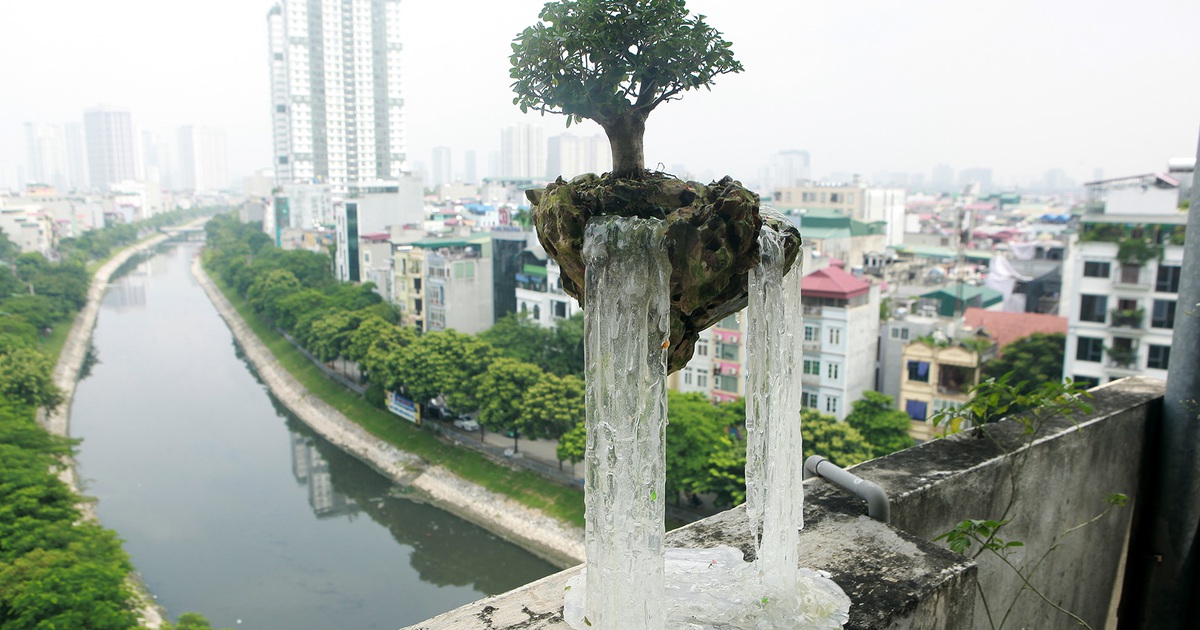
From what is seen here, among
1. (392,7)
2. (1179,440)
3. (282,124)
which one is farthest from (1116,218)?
(282,124)

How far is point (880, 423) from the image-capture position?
12484 millimetres

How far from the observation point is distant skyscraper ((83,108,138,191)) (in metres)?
103

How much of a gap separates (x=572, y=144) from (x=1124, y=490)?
147ft

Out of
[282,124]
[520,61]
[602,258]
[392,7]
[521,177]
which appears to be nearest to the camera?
[602,258]

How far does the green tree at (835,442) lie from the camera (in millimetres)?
11273

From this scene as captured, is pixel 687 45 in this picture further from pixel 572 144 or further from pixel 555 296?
pixel 572 144

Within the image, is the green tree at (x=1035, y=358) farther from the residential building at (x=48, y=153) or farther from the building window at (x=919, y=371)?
the residential building at (x=48, y=153)

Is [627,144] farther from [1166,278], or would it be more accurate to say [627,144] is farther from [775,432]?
[1166,278]

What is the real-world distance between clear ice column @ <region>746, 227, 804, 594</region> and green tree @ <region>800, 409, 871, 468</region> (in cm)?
942

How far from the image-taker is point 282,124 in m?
57.7

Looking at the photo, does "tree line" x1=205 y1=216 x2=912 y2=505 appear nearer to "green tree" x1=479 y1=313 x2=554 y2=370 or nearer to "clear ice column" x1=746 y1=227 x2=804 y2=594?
"green tree" x1=479 y1=313 x2=554 y2=370

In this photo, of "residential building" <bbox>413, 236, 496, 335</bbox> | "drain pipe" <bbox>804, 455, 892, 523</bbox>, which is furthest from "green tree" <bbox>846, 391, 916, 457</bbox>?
"residential building" <bbox>413, 236, 496, 335</bbox>

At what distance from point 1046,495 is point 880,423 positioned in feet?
32.5

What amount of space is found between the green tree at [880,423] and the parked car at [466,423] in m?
7.34
